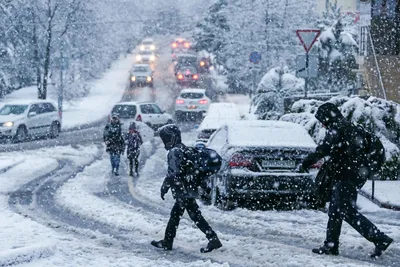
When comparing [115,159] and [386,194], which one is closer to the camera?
[386,194]

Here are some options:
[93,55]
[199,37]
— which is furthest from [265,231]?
[199,37]

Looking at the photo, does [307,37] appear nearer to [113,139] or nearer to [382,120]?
[382,120]

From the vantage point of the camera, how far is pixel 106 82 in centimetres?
6306

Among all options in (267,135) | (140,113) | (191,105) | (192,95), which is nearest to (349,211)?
(267,135)

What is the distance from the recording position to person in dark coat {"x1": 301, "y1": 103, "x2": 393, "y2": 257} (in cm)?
761

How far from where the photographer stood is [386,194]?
12.3 meters

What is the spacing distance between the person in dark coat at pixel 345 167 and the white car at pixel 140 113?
19.4m

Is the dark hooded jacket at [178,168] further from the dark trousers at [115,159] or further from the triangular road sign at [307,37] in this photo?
the triangular road sign at [307,37]

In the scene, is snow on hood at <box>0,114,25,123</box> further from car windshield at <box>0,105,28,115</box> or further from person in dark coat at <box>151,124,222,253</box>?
person in dark coat at <box>151,124,222,253</box>

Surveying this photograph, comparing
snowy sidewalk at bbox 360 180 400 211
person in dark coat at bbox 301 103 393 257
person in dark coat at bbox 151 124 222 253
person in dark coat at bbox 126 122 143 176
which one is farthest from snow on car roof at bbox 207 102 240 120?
person in dark coat at bbox 301 103 393 257

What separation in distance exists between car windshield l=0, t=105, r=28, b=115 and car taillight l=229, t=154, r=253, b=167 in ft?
58.4

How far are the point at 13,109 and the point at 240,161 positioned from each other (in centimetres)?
1832

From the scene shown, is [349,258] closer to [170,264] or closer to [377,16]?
[170,264]

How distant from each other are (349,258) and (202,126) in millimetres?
11771
